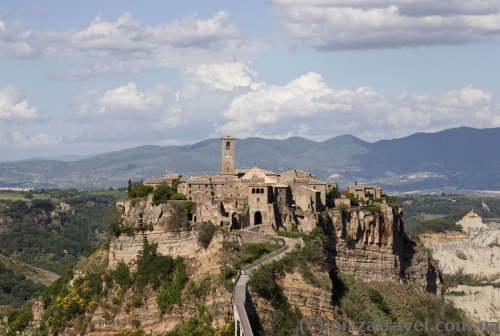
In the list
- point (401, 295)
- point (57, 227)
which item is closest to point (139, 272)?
point (401, 295)

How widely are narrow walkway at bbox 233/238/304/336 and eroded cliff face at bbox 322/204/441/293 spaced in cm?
632

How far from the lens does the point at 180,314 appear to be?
63.9 m

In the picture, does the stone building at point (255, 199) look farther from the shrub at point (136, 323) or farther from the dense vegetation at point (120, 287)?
the shrub at point (136, 323)

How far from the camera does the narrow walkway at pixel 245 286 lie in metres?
56.6

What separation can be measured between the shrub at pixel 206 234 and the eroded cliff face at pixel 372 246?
411 inches

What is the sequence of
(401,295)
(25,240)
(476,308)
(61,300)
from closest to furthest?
(61,300) → (401,295) → (476,308) → (25,240)

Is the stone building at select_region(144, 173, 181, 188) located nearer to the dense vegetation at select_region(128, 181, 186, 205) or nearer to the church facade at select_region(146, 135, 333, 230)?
the church facade at select_region(146, 135, 333, 230)

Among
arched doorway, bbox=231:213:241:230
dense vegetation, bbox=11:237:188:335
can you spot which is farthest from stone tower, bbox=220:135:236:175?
dense vegetation, bbox=11:237:188:335

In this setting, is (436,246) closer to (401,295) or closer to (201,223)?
(401,295)

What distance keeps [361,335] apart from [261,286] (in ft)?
34.5

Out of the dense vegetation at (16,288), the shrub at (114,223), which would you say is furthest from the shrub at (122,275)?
the dense vegetation at (16,288)

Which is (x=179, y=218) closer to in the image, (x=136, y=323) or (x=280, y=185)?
(x=136, y=323)

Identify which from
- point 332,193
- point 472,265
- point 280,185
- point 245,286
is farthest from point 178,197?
point 472,265

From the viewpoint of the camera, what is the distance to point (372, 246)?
78125 millimetres
